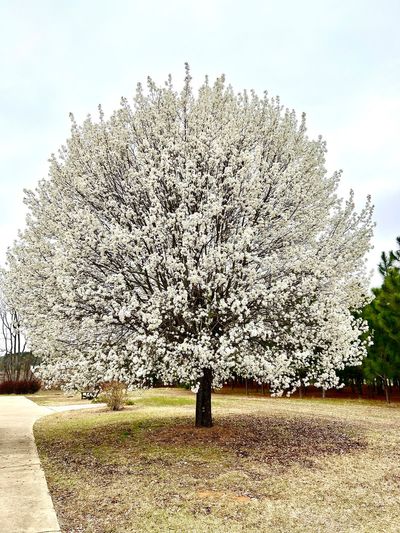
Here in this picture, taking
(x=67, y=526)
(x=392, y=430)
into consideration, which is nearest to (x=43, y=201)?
(x=67, y=526)

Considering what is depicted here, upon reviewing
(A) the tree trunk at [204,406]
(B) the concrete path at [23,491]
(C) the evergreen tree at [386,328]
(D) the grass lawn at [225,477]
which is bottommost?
(B) the concrete path at [23,491]

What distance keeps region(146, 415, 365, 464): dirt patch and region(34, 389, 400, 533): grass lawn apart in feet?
0.10

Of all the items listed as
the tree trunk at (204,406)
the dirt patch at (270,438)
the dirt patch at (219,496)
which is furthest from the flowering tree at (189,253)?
the dirt patch at (219,496)

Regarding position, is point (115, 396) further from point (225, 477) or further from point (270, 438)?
point (225, 477)

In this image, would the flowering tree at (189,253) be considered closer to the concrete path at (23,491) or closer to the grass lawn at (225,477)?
the grass lawn at (225,477)

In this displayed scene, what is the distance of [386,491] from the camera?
905cm

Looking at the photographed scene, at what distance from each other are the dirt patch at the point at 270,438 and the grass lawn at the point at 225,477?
0.03 metres

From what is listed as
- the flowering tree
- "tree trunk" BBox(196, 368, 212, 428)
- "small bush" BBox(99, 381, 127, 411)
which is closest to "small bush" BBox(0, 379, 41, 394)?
"small bush" BBox(99, 381, 127, 411)

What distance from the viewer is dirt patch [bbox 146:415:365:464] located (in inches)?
468

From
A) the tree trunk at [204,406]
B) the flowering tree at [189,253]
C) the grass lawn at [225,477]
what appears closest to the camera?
the grass lawn at [225,477]

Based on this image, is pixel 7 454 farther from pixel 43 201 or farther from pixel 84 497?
pixel 43 201

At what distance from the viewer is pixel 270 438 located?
1370 cm

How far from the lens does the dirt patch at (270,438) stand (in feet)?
39.0

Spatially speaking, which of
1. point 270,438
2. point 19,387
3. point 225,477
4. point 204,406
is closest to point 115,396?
A: point 204,406
